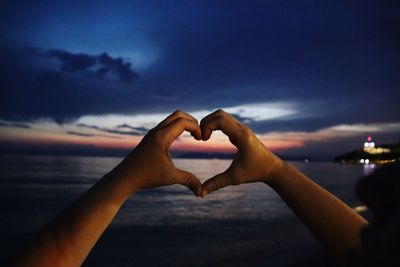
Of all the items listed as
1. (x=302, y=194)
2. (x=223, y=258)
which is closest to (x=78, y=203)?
(x=302, y=194)

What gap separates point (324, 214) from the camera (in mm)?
1839

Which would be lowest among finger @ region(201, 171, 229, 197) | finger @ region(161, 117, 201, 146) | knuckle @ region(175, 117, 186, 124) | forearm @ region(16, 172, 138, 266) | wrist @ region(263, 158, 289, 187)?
forearm @ region(16, 172, 138, 266)

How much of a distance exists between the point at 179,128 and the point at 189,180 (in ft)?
1.00

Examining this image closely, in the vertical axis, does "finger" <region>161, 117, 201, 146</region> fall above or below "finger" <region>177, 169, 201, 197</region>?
above

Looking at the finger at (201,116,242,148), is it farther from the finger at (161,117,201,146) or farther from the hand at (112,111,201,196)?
the hand at (112,111,201,196)

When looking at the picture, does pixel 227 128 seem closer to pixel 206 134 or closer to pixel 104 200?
pixel 206 134

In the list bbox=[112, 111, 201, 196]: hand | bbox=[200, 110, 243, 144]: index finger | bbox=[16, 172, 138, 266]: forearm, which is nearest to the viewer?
bbox=[16, 172, 138, 266]: forearm

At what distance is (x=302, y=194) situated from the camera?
191cm

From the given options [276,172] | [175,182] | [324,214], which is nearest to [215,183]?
[175,182]

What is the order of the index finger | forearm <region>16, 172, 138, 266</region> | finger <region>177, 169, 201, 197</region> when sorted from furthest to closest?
the index finger < finger <region>177, 169, 201, 197</region> < forearm <region>16, 172, 138, 266</region>

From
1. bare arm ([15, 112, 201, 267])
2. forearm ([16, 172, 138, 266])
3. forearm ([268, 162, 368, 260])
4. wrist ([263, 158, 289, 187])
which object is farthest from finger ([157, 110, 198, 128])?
forearm ([268, 162, 368, 260])

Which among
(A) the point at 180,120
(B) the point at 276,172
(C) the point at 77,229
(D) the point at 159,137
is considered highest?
(A) the point at 180,120

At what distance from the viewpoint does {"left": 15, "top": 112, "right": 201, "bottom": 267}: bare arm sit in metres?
1.48

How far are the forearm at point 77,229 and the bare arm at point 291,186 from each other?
575 mm
